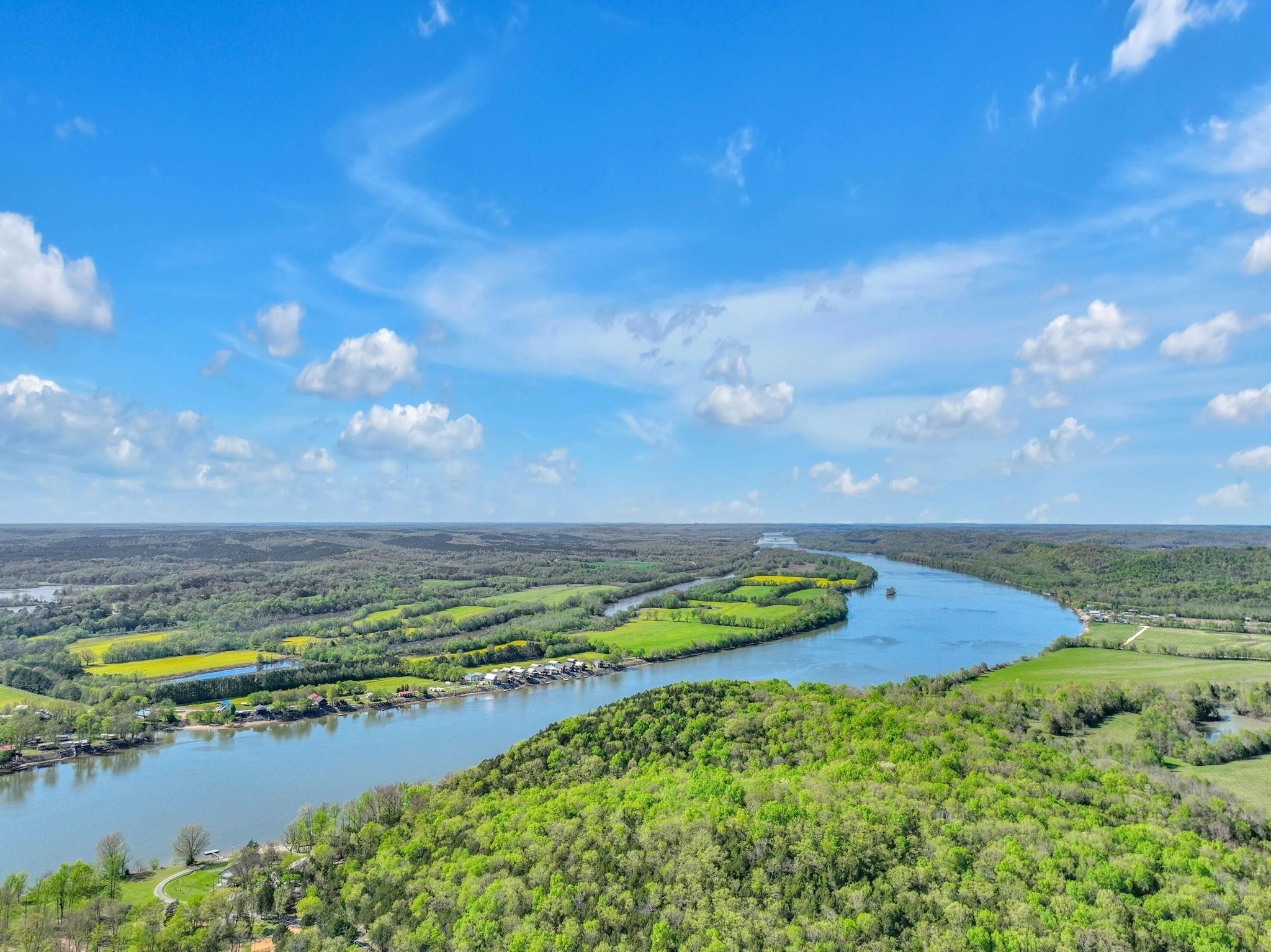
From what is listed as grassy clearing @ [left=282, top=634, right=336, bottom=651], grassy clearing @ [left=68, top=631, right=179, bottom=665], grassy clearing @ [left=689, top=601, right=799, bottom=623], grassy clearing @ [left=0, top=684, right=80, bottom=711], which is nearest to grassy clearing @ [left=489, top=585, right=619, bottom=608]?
grassy clearing @ [left=689, top=601, right=799, bottom=623]

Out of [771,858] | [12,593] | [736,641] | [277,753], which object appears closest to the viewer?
[771,858]

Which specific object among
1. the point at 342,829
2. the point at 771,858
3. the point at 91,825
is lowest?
the point at 91,825

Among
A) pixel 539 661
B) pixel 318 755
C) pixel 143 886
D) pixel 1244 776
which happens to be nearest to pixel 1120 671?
pixel 1244 776

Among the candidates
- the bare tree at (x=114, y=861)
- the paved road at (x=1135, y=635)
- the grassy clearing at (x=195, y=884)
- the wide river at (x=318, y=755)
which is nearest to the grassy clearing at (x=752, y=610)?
the wide river at (x=318, y=755)

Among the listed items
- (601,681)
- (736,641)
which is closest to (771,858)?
(601,681)

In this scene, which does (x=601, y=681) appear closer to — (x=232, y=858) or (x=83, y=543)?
(x=232, y=858)

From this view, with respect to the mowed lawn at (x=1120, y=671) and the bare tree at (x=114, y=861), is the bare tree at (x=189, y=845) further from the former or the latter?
the mowed lawn at (x=1120, y=671)
